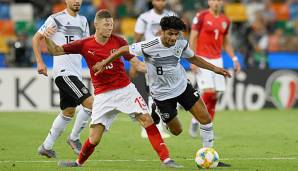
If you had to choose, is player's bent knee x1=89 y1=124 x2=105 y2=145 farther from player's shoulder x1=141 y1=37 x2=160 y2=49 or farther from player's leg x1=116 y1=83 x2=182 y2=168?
player's shoulder x1=141 y1=37 x2=160 y2=49

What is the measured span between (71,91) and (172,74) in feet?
5.54

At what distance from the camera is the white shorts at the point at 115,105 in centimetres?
1077

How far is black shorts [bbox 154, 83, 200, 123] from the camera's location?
11258 millimetres

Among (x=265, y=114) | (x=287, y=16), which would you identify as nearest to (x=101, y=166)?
(x=265, y=114)

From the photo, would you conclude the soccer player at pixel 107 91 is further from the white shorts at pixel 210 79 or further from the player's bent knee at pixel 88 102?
the white shorts at pixel 210 79

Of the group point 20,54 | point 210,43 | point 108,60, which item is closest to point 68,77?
point 108,60

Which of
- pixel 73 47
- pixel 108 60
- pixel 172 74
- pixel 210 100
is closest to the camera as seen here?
pixel 108 60

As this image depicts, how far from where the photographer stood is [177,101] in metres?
11.5

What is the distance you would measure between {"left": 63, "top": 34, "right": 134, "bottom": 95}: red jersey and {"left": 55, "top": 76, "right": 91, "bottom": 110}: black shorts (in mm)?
1039

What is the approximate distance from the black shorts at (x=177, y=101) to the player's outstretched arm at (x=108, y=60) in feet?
3.98

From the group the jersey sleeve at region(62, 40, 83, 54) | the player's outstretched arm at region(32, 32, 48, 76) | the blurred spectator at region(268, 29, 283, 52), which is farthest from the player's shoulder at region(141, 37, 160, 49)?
the blurred spectator at region(268, 29, 283, 52)

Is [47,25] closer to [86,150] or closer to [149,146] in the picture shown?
[86,150]

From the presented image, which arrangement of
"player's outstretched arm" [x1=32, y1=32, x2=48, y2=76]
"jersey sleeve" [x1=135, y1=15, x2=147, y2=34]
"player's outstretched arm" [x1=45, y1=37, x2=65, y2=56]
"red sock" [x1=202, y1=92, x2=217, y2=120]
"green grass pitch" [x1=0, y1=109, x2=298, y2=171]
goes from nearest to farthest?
1. "player's outstretched arm" [x1=45, y1=37, x2=65, y2=56]
2. "green grass pitch" [x1=0, y1=109, x2=298, y2=171]
3. "player's outstretched arm" [x1=32, y1=32, x2=48, y2=76]
4. "red sock" [x1=202, y1=92, x2=217, y2=120]
5. "jersey sleeve" [x1=135, y1=15, x2=147, y2=34]

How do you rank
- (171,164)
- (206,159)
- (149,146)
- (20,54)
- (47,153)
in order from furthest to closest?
(20,54) → (149,146) → (47,153) → (206,159) → (171,164)
